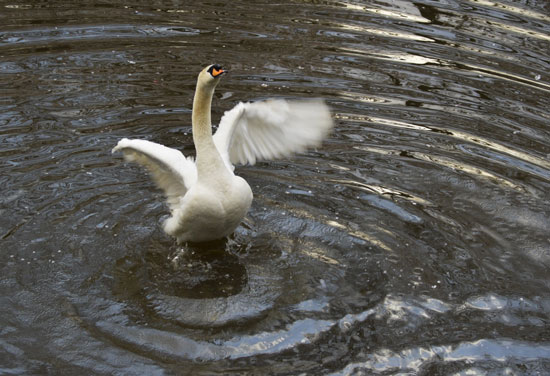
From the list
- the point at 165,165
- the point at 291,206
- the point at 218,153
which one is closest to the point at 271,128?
the point at 291,206

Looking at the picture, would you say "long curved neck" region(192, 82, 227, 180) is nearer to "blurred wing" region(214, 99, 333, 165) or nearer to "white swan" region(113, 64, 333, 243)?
"white swan" region(113, 64, 333, 243)

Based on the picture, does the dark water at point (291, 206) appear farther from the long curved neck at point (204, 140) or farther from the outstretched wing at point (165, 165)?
the long curved neck at point (204, 140)

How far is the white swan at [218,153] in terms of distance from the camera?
21.6 ft

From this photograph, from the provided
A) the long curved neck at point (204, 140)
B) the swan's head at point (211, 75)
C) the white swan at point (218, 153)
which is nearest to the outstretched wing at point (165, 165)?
the white swan at point (218, 153)

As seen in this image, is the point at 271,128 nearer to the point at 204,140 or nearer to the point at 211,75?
the point at 204,140

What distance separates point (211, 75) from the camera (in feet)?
21.1

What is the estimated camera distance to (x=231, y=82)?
10531 millimetres

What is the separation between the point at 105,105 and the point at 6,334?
4.47 meters

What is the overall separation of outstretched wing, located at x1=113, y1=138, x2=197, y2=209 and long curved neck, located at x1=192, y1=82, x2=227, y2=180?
353 millimetres

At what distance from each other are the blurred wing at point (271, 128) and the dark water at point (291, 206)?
19.9 inches

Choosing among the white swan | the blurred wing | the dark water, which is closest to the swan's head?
the white swan

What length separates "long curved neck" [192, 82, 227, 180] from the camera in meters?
6.61

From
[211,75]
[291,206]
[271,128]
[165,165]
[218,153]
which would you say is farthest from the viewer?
[291,206]

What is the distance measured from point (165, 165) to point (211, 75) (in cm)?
Answer: 97
